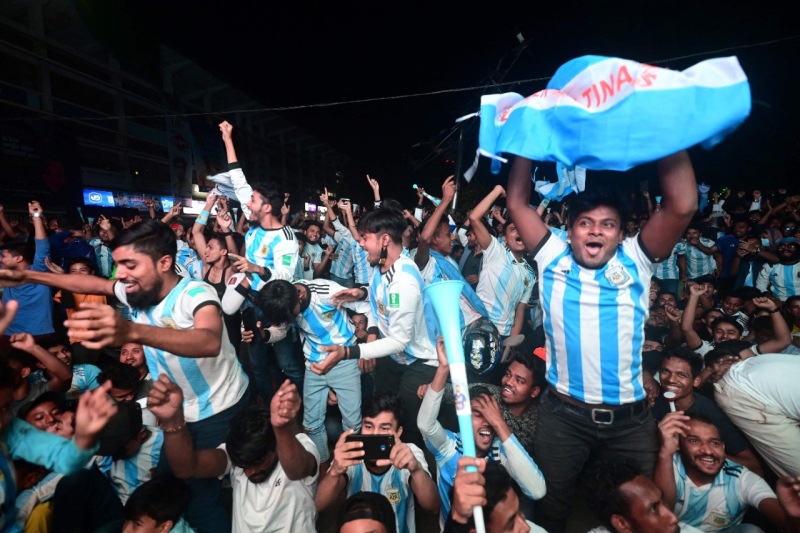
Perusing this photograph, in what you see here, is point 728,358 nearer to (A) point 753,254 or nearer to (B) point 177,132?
(A) point 753,254

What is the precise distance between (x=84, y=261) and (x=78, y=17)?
17.2m

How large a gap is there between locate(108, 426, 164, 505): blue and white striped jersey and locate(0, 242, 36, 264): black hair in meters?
3.29

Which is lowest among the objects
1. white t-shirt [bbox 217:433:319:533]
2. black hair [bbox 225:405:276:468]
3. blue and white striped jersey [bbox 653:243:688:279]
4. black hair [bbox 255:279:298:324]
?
white t-shirt [bbox 217:433:319:533]

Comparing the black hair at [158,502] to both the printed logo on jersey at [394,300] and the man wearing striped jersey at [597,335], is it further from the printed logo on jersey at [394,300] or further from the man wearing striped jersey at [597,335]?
the man wearing striped jersey at [597,335]

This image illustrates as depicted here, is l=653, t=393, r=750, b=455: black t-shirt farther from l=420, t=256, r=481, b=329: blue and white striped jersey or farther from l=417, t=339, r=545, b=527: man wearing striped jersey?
l=420, t=256, r=481, b=329: blue and white striped jersey

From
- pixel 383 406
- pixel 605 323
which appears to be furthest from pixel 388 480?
pixel 605 323

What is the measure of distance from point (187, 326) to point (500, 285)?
10.7 ft

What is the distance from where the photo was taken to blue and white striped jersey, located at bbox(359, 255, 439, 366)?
2990 millimetres

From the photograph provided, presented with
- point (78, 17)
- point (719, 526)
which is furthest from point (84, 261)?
point (78, 17)

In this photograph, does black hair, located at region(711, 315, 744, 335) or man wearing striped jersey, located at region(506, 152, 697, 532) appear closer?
man wearing striped jersey, located at region(506, 152, 697, 532)

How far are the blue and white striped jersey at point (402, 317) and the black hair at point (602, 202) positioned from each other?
4.29ft

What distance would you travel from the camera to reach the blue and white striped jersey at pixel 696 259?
730cm

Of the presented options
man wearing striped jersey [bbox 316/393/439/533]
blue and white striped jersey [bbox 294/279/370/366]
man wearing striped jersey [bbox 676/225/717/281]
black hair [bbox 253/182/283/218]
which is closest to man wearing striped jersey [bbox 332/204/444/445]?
blue and white striped jersey [bbox 294/279/370/366]

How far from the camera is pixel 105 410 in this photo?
1.75 metres
